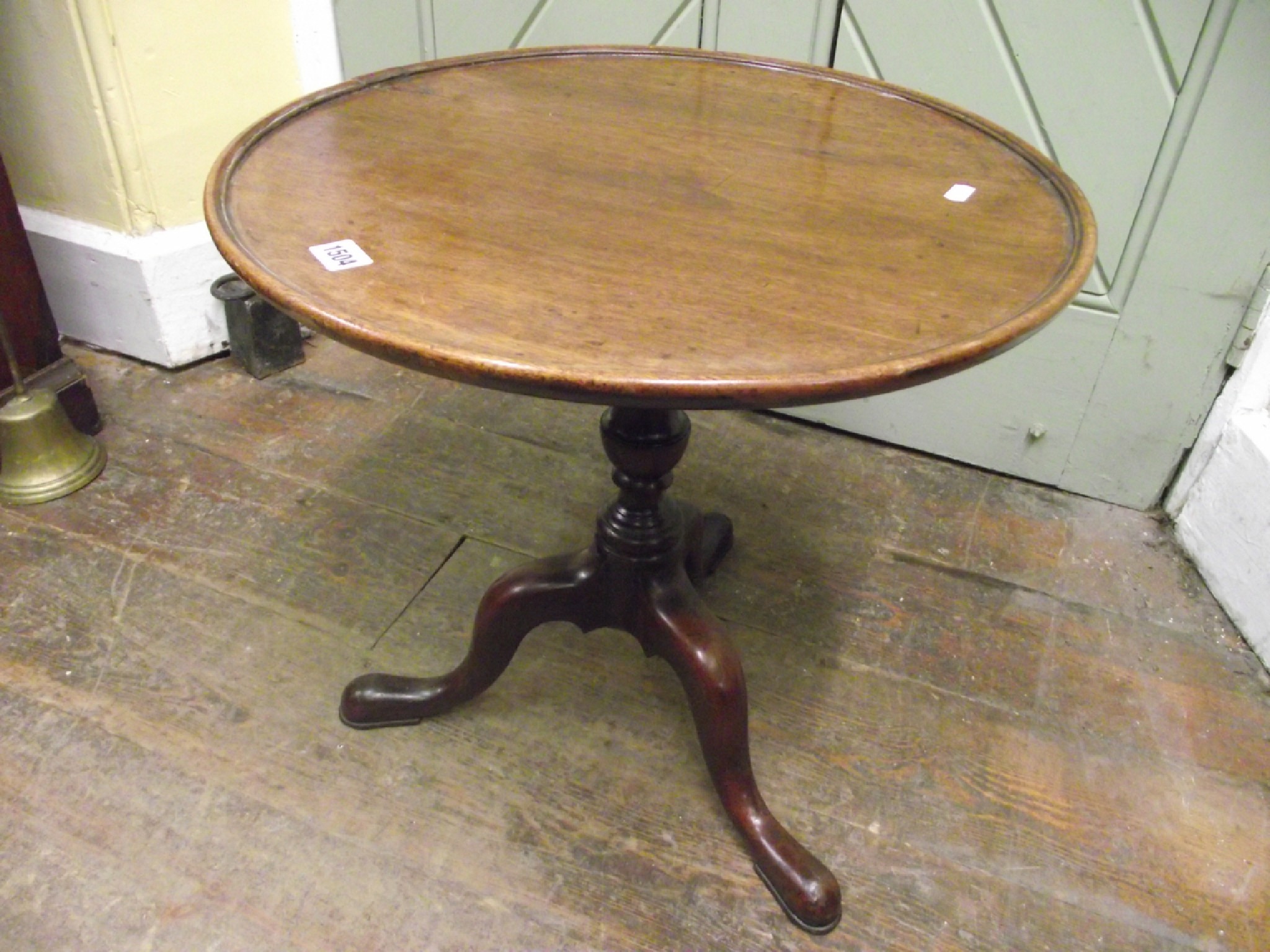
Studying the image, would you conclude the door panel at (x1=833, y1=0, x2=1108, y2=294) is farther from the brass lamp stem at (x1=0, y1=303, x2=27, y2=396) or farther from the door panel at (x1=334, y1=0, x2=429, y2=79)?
the brass lamp stem at (x1=0, y1=303, x2=27, y2=396)

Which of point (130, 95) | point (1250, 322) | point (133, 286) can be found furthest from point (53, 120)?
point (1250, 322)

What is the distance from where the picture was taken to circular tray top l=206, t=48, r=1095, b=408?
0.82 metres

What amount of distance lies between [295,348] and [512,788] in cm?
125

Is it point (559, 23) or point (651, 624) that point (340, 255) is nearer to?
point (651, 624)

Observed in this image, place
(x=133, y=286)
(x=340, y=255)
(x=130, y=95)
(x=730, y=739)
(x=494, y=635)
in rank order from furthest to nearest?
(x=133, y=286) → (x=130, y=95) → (x=494, y=635) → (x=730, y=739) → (x=340, y=255)

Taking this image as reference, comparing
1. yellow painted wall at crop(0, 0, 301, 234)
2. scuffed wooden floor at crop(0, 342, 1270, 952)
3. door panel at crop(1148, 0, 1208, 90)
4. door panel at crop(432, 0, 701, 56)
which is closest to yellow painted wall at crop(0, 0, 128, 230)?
yellow painted wall at crop(0, 0, 301, 234)

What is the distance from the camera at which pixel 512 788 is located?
1368 millimetres

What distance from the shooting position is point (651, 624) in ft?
4.23

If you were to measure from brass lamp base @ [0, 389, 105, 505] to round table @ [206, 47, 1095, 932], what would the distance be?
0.81 meters

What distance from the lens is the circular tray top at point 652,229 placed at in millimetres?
815

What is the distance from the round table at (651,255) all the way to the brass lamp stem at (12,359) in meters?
0.84

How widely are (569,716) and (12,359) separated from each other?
1.21m

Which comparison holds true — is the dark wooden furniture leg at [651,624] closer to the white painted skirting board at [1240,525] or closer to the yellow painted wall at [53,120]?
the white painted skirting board at [1240,525]

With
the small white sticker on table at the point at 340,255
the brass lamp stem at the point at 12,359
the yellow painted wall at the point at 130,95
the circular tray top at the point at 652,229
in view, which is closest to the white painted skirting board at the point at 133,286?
the yellow painted wall at the point at 130,95
